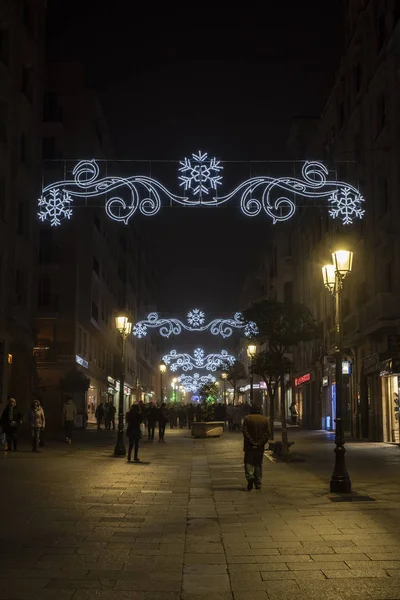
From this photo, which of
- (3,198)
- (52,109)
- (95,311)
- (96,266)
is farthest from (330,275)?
(95,311)

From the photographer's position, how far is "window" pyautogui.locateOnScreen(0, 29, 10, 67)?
30.3 metres

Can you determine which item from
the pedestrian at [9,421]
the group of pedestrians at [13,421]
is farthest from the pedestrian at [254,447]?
the pedestrian at [9,421]

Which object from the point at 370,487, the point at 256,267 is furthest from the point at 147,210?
the point at 256,267

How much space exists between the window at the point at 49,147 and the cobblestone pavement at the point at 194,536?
106ft

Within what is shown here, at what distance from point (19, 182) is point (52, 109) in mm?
18447

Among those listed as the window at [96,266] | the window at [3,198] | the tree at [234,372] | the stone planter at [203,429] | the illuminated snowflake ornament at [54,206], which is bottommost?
the stone planter at [203,429]

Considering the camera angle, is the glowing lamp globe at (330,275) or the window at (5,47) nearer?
the glowing lamp globe at (330,275)

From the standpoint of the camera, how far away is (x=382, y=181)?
30.0 metres

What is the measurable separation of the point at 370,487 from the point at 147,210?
9789 mm

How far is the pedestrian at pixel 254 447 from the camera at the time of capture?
14930mm

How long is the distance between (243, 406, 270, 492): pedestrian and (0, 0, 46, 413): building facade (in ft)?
53.0

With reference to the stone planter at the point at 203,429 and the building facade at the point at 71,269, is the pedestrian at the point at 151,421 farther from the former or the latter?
the building facade at the point at 71,269

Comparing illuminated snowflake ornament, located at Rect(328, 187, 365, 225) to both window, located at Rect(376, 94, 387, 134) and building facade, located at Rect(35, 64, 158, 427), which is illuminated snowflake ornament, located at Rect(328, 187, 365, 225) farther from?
building facade, located at Rect(35, 64, 158, 427)

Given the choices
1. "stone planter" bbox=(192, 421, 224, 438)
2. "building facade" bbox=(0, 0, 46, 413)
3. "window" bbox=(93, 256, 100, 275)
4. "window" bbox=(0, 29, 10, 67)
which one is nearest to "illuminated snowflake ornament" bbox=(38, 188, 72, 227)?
"building facade" bbox=(0, 0, 46, 413)
